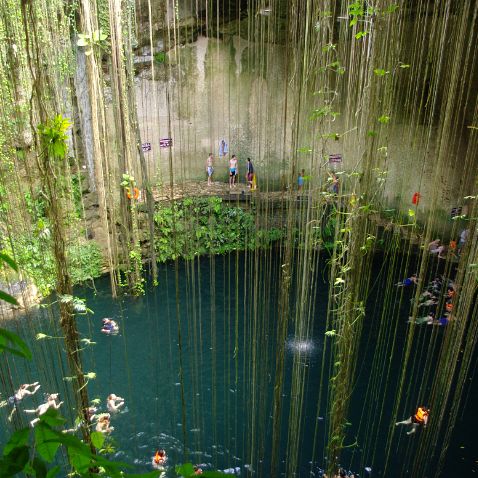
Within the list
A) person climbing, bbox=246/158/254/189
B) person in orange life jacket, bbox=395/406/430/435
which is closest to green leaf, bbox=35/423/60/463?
person in orange life jacket, bbox=395/406/430/435

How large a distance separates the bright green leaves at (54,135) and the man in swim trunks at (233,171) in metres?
7.22

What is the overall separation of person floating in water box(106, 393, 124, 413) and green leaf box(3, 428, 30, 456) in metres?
5.19

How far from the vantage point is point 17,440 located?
2.34 feet

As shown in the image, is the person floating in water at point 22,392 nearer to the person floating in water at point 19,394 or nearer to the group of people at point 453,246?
the person floating in water at point 19,394

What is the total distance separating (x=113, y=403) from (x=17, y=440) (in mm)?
5263

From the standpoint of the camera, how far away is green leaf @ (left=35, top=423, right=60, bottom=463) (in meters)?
0.72

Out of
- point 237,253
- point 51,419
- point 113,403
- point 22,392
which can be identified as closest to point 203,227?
point 113,403

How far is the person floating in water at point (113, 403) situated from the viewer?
5559 mm

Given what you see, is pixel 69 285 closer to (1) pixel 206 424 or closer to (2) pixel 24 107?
(1) pixel 206 424

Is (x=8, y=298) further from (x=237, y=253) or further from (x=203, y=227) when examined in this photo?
(x=203, y=227)

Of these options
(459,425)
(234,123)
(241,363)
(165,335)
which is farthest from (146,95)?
(459,425)

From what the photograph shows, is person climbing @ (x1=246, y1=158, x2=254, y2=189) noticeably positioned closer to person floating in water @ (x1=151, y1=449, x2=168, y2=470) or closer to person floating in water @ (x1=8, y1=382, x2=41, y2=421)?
person floating in water @ (x1=151, y1=449, x2=168, y2=470)

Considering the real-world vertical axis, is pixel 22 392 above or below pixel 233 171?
below

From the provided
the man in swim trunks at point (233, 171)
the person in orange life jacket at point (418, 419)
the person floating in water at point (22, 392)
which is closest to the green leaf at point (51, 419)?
the person floating in water at point (22, 392)
